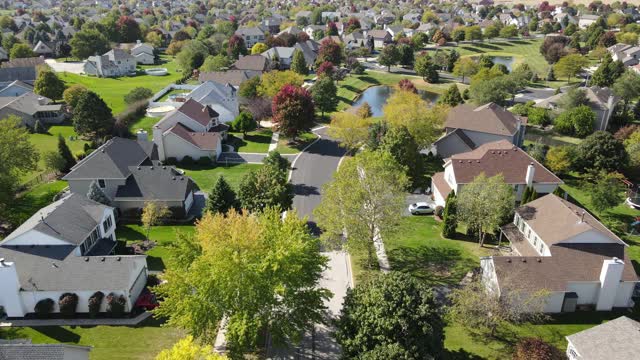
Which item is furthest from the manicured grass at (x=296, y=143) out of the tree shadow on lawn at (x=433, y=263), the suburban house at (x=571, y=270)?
the suburban house at (x=571, y=270)

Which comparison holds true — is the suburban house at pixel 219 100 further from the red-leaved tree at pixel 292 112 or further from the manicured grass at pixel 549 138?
the manicured grass at pixel 549 138

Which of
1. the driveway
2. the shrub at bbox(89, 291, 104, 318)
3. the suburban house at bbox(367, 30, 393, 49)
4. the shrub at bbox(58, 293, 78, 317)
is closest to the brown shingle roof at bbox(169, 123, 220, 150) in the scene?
the shrub at bbox(89, 291, 104, 318)

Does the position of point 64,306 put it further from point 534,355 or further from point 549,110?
point 549,110

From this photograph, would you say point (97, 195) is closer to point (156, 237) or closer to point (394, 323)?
point (156, 237)

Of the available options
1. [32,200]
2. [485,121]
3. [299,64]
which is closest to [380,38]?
[299,64]

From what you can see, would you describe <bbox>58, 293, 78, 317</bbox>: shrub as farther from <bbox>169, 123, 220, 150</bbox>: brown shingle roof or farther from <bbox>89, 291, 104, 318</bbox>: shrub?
<bbox>169, 123, 220, 150</bbox>: brown shingle roof
